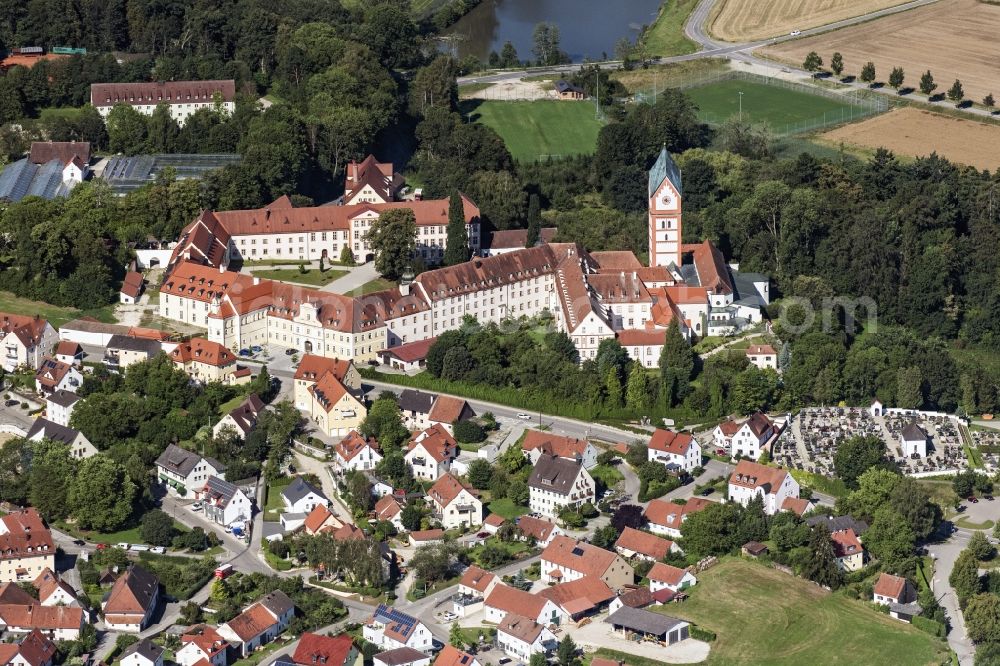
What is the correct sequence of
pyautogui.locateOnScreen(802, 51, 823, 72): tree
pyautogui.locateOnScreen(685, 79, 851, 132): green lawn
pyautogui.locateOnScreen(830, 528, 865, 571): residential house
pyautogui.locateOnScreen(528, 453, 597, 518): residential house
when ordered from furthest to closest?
pyautogui.locateOnScreen(802, 51, 823, 72): tree
pyautogui.locateOnScreen(685, 79, 851, 132): green lawn
pyautogui.locateOnScreen(528, 453, 597, 518): residential house
pyautogui.locateOnScreen(830, 528, 865, 571): residential house

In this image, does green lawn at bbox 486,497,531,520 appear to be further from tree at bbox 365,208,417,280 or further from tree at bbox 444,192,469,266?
tree at bbox 444,192,469,266

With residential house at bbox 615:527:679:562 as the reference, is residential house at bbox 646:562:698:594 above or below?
below

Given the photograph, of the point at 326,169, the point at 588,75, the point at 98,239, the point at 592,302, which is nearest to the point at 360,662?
the point at 592,302

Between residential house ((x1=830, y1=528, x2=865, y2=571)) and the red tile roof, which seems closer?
the red tile roof

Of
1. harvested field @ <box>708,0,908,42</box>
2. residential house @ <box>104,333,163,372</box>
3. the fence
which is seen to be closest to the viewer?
residential house @ <box>104,333,163,372</box>

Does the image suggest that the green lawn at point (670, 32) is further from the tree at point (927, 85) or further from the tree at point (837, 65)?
the tree at point (927, 85)

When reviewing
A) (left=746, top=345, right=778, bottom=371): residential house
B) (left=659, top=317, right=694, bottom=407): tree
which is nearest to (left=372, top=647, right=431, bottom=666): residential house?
(left=659, top=317, right=694, bottom=407): tree

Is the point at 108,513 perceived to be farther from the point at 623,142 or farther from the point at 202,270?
the point at 623,142
